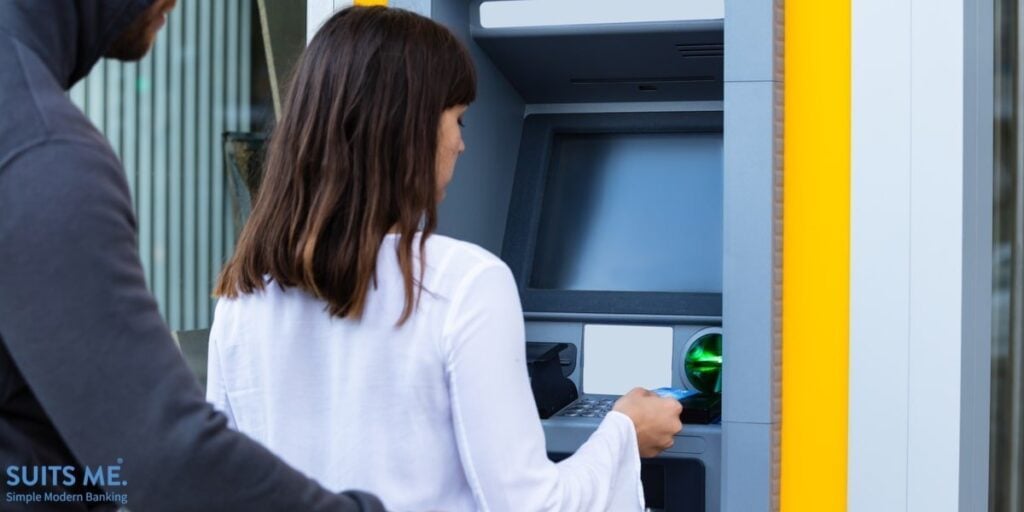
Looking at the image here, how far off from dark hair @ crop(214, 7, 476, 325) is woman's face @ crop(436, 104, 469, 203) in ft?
0.05

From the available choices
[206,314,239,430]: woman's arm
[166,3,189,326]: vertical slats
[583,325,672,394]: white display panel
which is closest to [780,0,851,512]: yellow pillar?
[583,325,672,394]: white display panel

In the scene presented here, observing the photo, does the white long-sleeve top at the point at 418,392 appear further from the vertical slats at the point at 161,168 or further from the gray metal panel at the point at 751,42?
the vertical slats at the point at 161,168

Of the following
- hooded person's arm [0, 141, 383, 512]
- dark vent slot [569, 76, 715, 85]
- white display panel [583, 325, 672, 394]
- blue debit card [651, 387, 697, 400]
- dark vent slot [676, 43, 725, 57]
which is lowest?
blue debit card [651, 387, 697, 400]

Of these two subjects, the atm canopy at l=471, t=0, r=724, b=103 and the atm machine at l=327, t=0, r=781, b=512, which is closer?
the atm machine at l=327, t=0, r=781, b=512

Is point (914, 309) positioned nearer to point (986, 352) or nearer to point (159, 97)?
point (986, 352)

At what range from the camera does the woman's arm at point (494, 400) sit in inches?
52.7

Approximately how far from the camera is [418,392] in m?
1.37

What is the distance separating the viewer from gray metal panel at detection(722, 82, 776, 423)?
2.02m

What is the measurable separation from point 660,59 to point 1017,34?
0.65 m

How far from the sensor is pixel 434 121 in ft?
4.83

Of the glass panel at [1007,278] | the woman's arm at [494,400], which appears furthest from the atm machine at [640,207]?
the woman's arm at [494,400]

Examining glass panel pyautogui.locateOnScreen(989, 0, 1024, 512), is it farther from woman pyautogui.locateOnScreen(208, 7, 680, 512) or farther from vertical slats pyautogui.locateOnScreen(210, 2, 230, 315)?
vertical slats pyautogui.locateOnScreen(210, 2, 230, 315)

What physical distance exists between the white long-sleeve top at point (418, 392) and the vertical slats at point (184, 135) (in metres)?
2.57

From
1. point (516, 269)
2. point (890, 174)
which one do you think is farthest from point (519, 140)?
point (890, 174)
